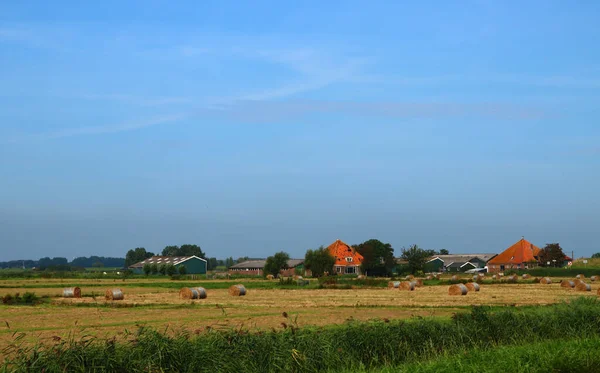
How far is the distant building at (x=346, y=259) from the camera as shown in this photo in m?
135

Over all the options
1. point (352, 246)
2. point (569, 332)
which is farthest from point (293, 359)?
point (352, 246)

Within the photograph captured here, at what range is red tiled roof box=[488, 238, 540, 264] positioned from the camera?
433 feet

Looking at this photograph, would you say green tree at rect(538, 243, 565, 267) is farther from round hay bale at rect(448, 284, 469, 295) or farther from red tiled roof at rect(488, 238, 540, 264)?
round hay bale at rect(448, 284, 469, 295)

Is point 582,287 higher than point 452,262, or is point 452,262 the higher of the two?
point 452,262

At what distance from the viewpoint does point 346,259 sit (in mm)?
136375

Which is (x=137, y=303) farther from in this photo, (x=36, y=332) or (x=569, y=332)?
(x=569, y=332)

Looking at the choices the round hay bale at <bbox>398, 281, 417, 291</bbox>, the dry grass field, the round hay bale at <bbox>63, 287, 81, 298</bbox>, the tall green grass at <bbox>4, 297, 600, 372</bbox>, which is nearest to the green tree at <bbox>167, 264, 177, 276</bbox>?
the round hay bale at <bbox>398, 281, 417, 291</bbox>

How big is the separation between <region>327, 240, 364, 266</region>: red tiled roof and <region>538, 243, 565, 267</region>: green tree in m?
33.7

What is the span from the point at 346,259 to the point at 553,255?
38474 mm

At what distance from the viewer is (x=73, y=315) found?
33094 mm

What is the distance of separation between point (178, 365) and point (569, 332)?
11.5 m

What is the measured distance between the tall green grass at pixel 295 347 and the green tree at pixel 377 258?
99928 mm

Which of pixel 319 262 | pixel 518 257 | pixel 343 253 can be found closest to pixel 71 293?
pixel 319 262

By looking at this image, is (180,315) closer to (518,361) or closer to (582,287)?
(518,361)
